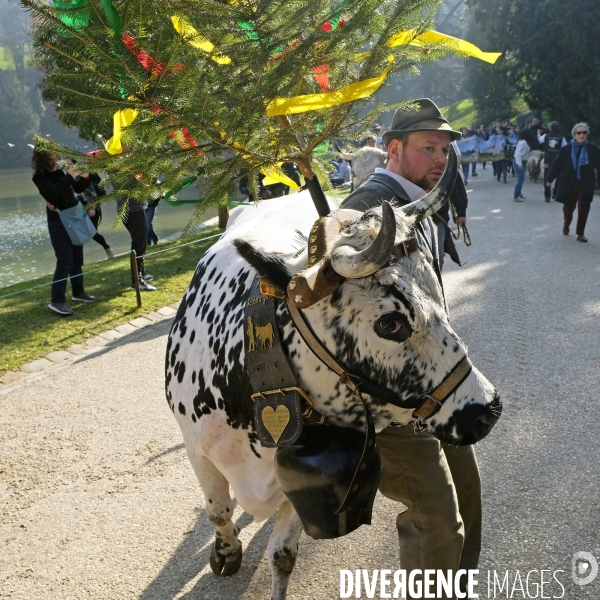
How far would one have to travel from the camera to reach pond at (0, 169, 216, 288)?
12.8 m

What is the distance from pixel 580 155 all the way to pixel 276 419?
9.16 metres

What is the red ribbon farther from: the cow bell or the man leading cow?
the cow bell

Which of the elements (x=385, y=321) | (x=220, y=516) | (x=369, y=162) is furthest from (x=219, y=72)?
(x=369, y=162)

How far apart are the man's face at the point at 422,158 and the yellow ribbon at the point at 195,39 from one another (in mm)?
1165

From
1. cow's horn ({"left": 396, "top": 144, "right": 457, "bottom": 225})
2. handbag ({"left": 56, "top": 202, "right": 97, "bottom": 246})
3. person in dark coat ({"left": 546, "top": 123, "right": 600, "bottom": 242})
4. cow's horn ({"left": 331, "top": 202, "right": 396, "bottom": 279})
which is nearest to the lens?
cow's horn ({"left": 331, "top": 202, "right": 396, "bottom": 279})

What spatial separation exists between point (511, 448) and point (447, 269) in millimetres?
4889

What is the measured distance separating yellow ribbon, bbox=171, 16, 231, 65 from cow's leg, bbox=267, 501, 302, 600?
73.3 inches

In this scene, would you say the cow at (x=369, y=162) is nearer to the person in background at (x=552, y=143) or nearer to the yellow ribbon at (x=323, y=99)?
the yellow ribbon at (x=323, y=99)

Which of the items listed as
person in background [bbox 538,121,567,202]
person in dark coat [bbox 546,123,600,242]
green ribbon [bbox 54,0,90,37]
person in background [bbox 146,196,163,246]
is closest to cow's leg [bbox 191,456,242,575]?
green ribbon [bbox 54,0,90,37]

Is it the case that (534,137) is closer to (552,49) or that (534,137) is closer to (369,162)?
(552,49)

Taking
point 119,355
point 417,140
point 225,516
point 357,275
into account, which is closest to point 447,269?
point 119,355

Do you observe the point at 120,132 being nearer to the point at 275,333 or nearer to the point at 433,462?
the point at 275,333

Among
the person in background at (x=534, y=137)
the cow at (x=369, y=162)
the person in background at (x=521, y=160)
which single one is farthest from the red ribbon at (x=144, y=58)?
the person in background at (x=534, y=137)

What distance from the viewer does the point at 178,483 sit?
12.6 ft
